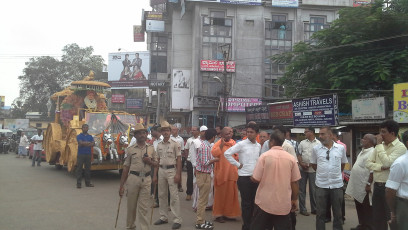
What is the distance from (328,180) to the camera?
17.8 feet

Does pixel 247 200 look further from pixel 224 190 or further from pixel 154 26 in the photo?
pixel 154 26

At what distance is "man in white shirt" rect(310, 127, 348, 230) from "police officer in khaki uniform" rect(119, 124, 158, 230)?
270 centimetres

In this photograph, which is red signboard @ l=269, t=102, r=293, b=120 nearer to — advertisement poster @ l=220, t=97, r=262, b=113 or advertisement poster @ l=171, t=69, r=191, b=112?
advertisement poster @ l=220, t=97, r=262, b=113

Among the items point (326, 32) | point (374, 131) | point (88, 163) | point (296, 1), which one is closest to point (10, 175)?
point (88, 163)

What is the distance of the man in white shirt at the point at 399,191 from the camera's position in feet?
12.3

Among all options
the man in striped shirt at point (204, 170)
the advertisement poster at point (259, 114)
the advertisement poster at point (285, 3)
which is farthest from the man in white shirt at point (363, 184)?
the advertisement poster at point (285, 3)

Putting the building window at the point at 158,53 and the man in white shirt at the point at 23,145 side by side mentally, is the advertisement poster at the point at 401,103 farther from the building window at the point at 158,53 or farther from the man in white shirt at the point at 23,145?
the building window at the point at 158,53

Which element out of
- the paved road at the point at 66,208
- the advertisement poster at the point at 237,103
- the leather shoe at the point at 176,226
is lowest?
the paved road at the point at 66,208

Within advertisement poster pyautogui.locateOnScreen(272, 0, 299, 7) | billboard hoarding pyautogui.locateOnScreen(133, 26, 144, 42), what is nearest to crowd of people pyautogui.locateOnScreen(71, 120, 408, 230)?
advertisement poster pyautogui.locateOnScreen(272, 0, 299, 7)

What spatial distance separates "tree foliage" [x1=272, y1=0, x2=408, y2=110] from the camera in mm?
16812

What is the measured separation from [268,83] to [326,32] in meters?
14.7

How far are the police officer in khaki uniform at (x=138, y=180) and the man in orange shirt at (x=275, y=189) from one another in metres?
2.05

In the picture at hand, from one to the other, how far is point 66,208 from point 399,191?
6633 millimetres

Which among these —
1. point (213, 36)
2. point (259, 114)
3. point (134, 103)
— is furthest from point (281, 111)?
point (134, 103)
